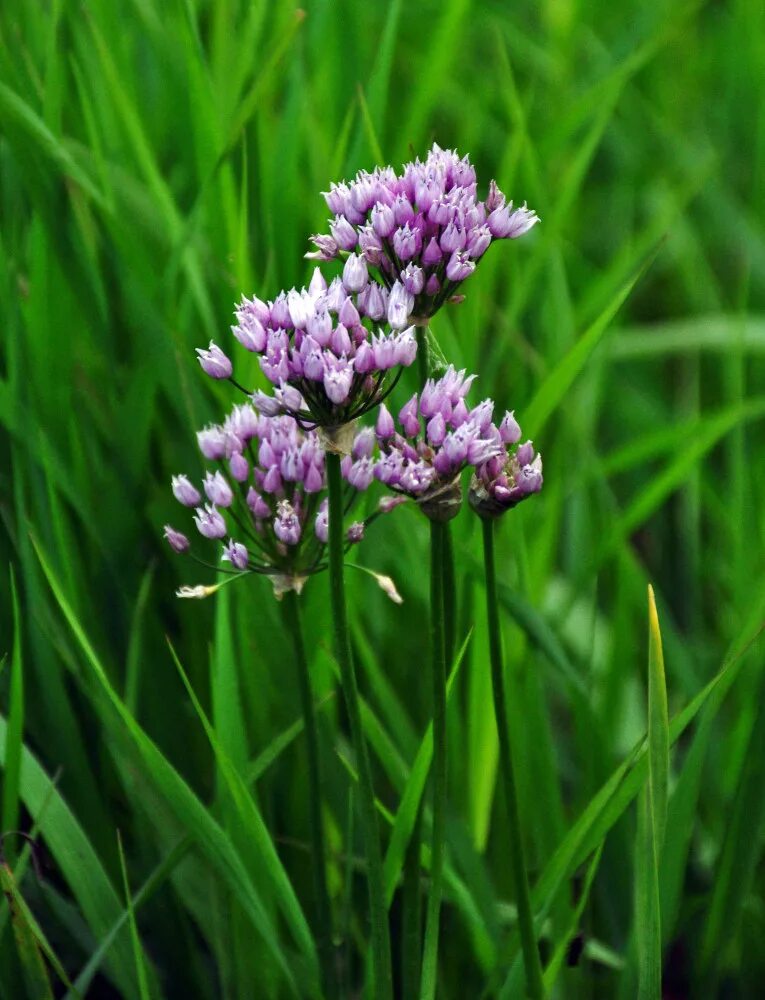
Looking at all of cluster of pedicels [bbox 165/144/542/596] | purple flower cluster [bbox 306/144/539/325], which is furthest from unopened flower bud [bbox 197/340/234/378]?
purple flower cluster [bbox 306/144/539/325]

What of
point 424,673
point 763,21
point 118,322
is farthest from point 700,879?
point 763,21

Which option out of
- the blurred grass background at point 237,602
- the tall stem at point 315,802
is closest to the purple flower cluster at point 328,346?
the tall stem at point 315,802

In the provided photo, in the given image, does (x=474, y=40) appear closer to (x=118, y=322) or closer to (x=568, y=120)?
(x=568, y=120)

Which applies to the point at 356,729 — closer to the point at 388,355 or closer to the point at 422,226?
the point at 388,355

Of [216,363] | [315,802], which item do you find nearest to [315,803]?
[315,802]

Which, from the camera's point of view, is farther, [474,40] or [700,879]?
[474,40]

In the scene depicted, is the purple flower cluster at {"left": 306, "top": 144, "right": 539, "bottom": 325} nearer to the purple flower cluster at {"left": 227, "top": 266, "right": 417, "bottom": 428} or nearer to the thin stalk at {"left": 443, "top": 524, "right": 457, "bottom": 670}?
the purple flower cluster at {"left": 227, "top": 266, "right": 417, "bottom": 428}

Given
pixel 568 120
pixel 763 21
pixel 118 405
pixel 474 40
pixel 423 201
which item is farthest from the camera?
pixel 474 40
